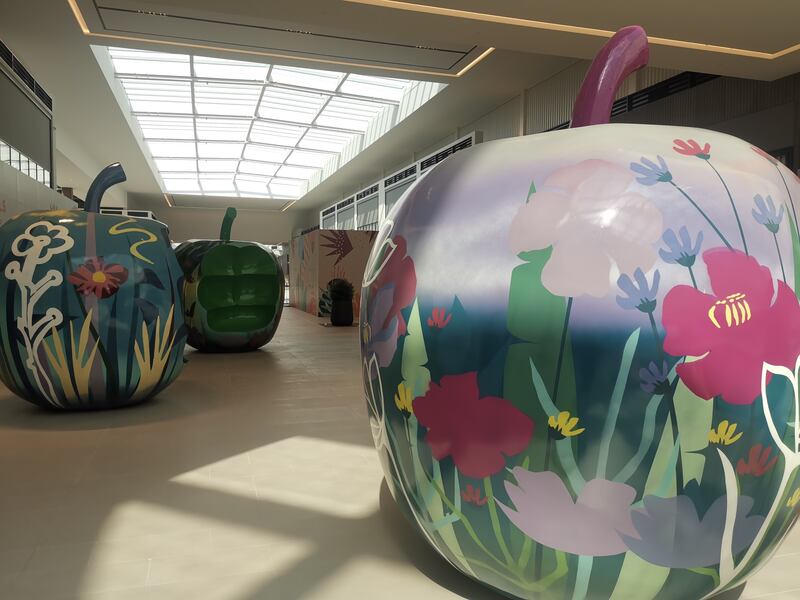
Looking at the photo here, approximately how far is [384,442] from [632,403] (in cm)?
61

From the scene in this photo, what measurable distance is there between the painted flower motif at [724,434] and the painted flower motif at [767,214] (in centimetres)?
39

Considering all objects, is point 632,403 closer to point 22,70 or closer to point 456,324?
point 456,324

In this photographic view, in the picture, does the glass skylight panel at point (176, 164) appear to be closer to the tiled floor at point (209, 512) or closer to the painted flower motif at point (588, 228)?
the tiled floor at point (209, 512)

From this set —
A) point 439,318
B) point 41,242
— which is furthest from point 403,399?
point 41,242

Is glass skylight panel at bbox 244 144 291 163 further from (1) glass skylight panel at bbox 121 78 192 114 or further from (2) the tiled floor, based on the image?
(2) the tiled floor

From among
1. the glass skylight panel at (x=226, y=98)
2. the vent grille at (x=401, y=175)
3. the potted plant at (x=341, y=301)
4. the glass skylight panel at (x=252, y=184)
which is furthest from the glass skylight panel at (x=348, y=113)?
the glass skylight panel at (x=252, y=184)

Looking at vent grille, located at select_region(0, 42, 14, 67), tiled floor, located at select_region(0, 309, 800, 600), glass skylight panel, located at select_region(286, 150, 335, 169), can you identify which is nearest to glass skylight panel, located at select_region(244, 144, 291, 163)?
glass skylight panel, located at select_region(286, 150, 335, 169)

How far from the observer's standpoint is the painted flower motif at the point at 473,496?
1.30 meters

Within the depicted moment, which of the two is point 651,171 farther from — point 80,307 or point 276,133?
point 276,133

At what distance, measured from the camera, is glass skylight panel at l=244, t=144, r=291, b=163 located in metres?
18.4

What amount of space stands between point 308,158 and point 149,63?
29.6 feet

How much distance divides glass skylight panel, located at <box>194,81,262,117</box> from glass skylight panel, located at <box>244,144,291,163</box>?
147 inches

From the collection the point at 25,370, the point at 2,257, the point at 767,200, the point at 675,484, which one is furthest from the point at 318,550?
the point at 2,257

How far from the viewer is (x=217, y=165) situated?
21.2 metres
